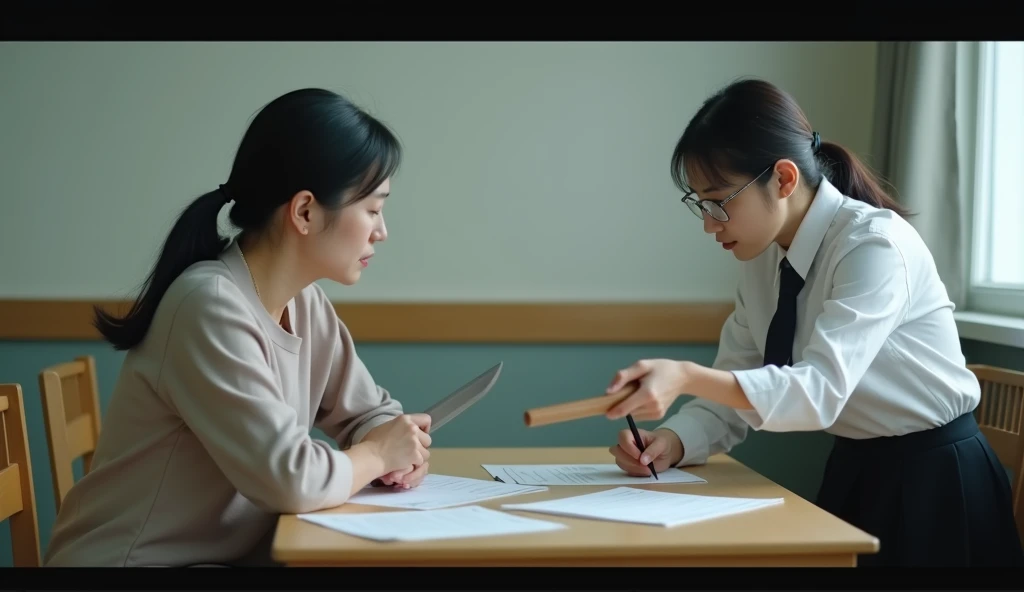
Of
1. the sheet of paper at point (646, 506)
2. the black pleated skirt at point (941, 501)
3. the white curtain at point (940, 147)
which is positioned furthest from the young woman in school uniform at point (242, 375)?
the white curtain at point (940, 147)

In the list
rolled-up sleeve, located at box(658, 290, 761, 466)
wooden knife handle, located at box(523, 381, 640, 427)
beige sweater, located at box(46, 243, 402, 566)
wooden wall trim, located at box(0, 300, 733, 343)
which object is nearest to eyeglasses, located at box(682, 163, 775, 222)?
rolled-up sleeve, located at box(658, 290, 761, 466)

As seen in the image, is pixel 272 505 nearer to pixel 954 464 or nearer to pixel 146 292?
pixel 146 292

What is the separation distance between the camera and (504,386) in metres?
2.73

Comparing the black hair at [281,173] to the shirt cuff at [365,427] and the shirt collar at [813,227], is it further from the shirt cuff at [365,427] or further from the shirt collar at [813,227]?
the shirt collar at [813,227]

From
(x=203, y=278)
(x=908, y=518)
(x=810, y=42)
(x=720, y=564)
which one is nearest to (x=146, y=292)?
(x=203, y=278)

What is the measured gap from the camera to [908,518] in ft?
5.32

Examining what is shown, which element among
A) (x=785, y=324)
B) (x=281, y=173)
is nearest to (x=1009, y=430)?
(x=785, y=324)

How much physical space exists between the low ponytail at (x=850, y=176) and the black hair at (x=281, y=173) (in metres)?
0.80

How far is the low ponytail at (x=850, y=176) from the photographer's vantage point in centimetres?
179

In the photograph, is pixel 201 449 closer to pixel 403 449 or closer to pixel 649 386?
pixel 403 449

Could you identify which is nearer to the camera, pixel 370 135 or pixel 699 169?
pixel 370 135

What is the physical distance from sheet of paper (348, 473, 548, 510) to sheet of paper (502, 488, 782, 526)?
8cm

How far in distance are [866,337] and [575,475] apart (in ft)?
1.63
